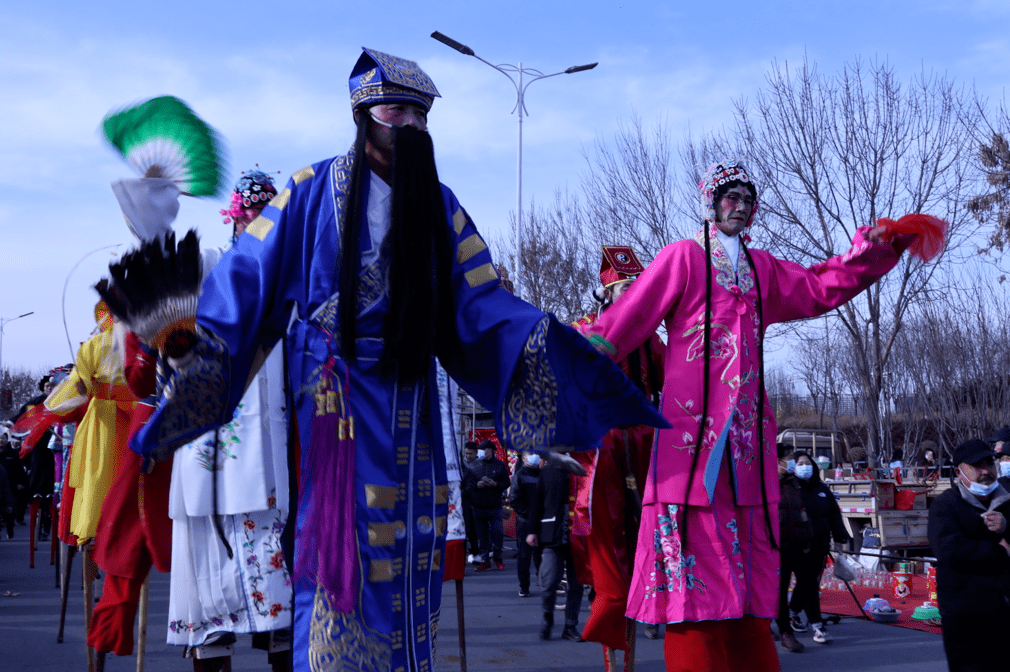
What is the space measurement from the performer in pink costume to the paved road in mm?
2720

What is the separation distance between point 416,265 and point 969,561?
393cm

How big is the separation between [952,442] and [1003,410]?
8.23 ft

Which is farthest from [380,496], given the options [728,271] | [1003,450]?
[1003,450]

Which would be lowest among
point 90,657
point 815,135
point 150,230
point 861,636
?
point 861,636

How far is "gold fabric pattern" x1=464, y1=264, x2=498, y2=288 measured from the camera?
2.58m

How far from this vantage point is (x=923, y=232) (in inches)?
153

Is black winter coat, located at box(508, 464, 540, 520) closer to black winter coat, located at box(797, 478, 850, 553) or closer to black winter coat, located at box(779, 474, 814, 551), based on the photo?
black winter coat, located at box(797, 478, 850, 553)

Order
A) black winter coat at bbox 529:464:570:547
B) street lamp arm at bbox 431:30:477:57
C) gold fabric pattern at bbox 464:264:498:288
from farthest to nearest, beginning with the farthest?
street lamp arm at bbox 431:30:477:57
black winter coat at bbox 529:464:570:547
gold fabric pattern at bbox 464:264:498:288

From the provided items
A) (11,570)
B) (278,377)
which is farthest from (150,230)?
(11,570)

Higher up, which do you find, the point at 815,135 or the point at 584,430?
the point at 815,135

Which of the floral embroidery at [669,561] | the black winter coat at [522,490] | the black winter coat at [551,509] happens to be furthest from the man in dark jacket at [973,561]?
the black winter coat at [522,490]

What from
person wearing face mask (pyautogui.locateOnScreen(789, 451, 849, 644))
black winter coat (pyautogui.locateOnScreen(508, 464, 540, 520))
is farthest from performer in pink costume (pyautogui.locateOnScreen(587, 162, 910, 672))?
black winter coat (pyautogui.locateOnScreen(508, 464, 540, 520))

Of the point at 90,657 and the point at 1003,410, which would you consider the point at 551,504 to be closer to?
the point at 90,657

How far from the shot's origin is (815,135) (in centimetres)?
1923
